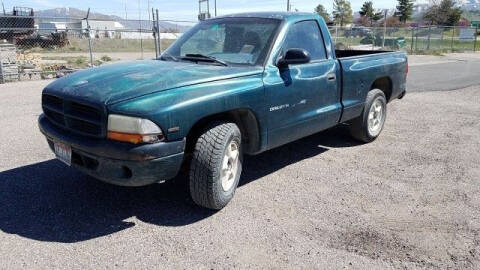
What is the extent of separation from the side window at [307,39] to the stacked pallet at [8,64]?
10.4m

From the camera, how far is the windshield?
4.33m

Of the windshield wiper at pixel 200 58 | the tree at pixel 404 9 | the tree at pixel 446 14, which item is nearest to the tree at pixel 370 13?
the tree at pixel 404 9

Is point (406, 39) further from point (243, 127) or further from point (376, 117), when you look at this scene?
point (243, 127)

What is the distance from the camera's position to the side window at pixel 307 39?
4594 millimetres

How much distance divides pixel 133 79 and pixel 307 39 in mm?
2223

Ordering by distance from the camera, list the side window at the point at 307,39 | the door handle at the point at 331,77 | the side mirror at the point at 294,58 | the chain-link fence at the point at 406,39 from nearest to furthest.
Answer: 1. the side mirror at the point at 294,58
2. the side window at the point at 307,39
3. the door handle at the point at 331,77
4. the chain-link fence at the point at 406,39

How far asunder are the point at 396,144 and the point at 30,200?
4857 mm

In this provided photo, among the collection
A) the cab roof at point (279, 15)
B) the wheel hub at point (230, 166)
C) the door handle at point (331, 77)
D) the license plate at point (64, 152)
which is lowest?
the wheel hub at point (230, 166)

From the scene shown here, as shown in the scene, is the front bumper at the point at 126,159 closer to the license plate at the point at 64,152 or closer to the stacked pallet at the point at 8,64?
the license plate at the point at 64,152

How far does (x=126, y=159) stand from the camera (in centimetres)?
319

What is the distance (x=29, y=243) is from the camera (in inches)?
128

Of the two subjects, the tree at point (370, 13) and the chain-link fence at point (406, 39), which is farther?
the tree at point (370, 13)

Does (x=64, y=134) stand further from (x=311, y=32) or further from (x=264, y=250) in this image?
(x=311, y=32)

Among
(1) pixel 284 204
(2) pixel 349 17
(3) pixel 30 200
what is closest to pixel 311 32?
(1) pixel 284 204
